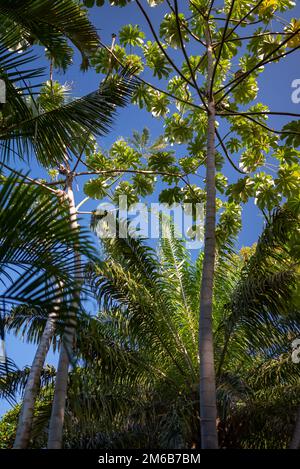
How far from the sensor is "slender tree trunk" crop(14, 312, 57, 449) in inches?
159

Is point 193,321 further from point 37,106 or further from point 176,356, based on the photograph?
point 37,106

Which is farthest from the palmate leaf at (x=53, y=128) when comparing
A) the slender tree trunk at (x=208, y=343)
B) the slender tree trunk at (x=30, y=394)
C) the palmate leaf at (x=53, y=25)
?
the slender tree trunk at (x=30, y=394)

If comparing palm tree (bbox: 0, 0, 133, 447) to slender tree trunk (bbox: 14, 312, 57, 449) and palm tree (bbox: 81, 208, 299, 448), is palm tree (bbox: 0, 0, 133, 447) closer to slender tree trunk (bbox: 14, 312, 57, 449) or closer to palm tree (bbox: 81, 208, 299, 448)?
slender tree trunk (bbox: 14, 312, 57, 449)

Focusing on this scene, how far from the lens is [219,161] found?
7355mm

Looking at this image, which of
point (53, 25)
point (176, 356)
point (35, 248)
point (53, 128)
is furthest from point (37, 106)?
point (176, 356)

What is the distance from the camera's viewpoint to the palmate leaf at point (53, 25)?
4145 mm

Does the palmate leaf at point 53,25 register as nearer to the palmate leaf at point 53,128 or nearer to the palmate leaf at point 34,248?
the palmate leaf at point 53,128

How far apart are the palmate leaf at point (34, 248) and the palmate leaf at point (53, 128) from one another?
5.36 ft

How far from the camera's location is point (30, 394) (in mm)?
4332

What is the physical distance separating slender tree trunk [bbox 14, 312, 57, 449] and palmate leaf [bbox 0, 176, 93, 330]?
94 cm

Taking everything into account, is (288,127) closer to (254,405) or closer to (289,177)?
(289,177)
